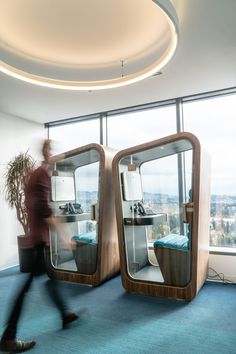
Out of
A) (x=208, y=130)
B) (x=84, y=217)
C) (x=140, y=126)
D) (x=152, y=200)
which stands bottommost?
(x=84, y=217)

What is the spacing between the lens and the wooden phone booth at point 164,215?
3326mm

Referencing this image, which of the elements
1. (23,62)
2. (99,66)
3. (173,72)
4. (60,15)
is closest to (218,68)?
(173,72)

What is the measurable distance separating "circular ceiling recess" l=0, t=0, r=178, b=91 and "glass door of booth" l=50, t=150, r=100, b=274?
125cm

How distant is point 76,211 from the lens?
15.2 ft

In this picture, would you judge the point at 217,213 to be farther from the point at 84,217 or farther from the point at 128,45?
the point at 128,45

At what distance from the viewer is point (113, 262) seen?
166 inches

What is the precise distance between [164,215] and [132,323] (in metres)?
1.68

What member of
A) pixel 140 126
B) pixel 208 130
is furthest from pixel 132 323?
pixel 140 126

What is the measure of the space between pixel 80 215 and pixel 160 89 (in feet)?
7.69

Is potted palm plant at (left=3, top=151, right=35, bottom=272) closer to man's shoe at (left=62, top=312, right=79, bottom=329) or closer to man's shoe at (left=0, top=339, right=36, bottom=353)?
man's shoe at (left=62, top=312, right=79, bottom=329)

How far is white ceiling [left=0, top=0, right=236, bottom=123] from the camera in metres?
2.46

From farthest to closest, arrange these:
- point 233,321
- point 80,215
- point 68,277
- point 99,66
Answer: point 80,215 → point 68,277 → point 99,66 → point 233,321

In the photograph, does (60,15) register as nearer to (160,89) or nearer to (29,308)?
(160,89)

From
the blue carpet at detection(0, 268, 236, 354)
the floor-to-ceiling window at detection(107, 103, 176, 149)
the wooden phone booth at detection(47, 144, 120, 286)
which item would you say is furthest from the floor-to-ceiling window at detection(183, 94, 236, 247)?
the wooden phone booth at detection(47, 144, 120, 286)
